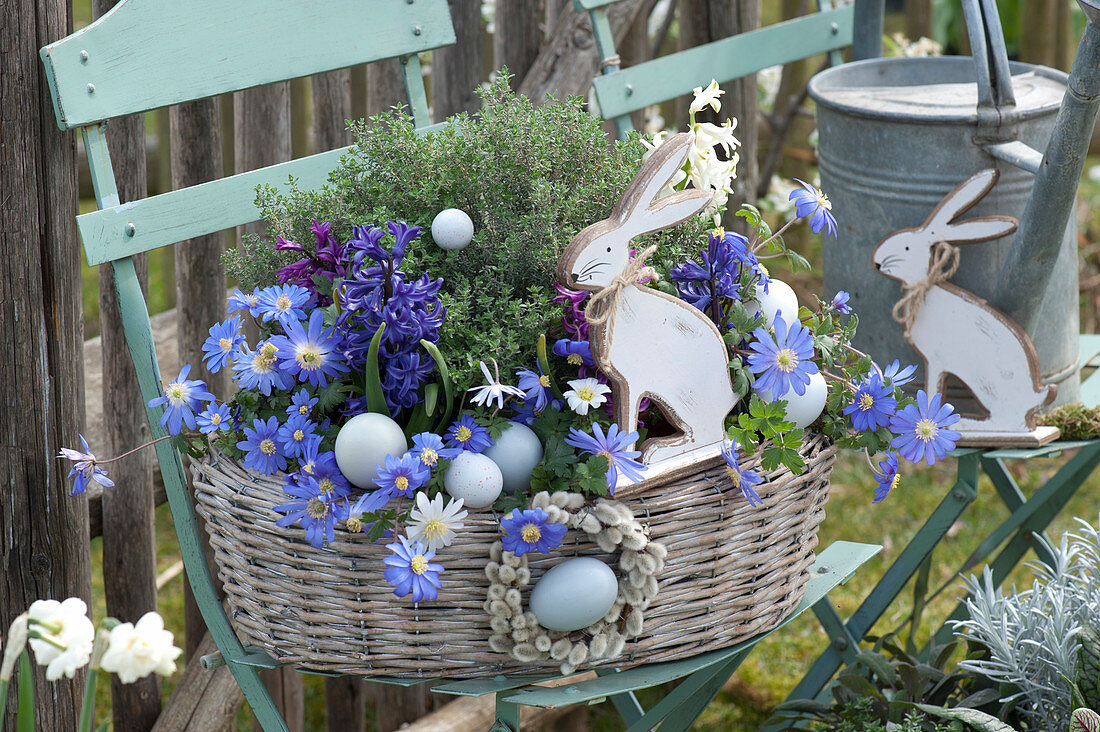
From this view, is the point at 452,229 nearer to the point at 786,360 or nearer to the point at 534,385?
the point at 534,385

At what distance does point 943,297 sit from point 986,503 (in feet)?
5.92

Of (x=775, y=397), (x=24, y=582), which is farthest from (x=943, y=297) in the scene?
(x=24, y=582)

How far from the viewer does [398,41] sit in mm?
1517

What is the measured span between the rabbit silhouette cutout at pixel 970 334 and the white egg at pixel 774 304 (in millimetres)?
488

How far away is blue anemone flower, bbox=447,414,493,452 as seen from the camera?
1.03 meters

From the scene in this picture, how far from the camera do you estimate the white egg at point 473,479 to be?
1002 millimetres

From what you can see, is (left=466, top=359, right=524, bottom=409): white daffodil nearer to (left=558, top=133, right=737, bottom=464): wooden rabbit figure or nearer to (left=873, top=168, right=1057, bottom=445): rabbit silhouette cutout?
(left=558, top=133, right=737, bottom=464): wooden rabbit figure

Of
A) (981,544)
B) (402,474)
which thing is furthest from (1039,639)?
(402,474)

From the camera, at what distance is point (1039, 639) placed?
1508mm

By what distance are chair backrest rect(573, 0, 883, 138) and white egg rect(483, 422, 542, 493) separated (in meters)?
0.79

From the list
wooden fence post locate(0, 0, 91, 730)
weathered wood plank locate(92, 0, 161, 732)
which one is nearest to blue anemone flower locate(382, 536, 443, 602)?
wooden fence post locate(0, 0, 91, 730)

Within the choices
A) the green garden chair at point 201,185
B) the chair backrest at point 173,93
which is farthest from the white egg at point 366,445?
the chair backrest at point 173,93

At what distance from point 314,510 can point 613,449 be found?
288 mm

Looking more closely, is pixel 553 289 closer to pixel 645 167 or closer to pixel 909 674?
Answer: pixel 645 167
